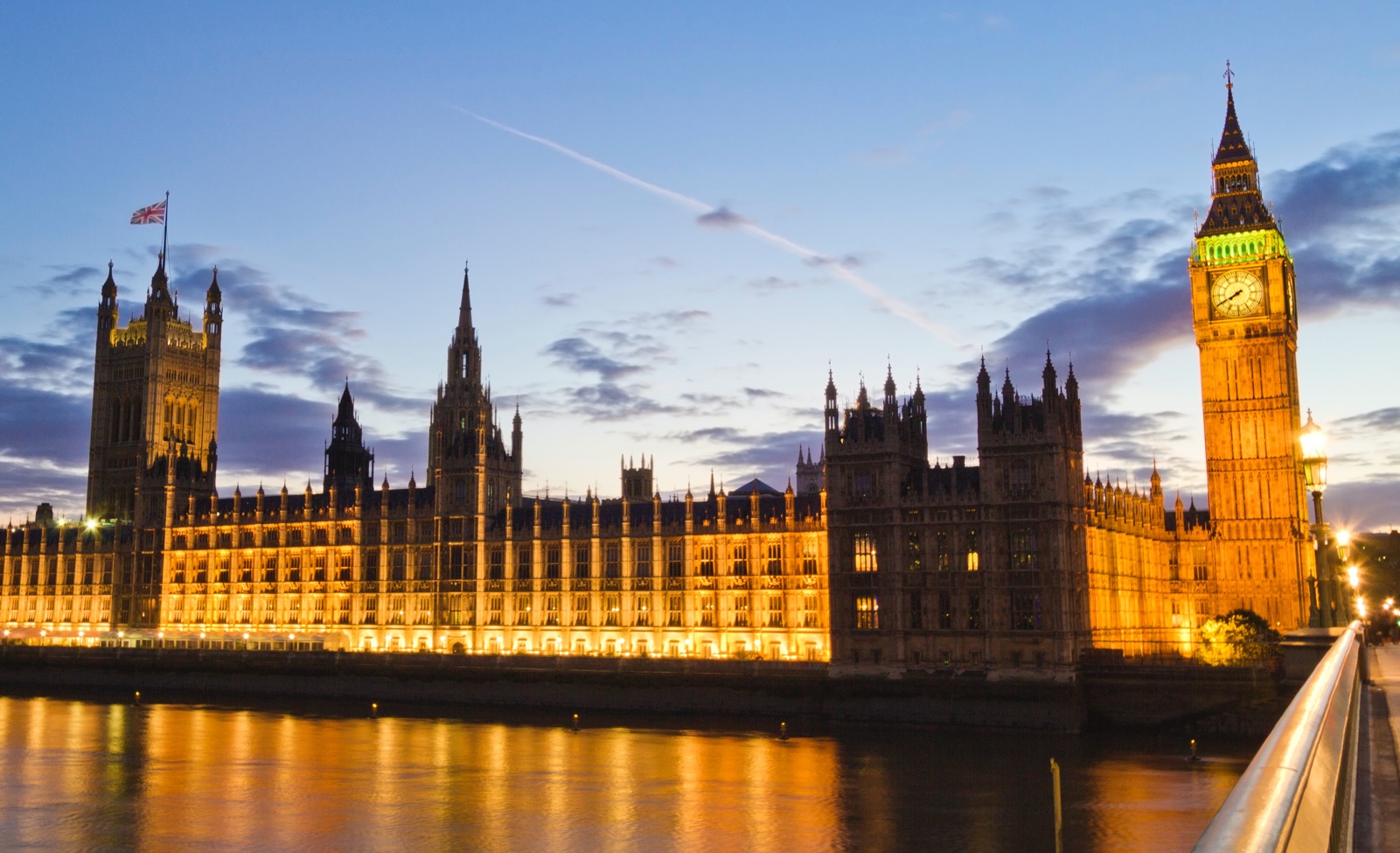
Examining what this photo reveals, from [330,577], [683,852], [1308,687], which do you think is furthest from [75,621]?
[1308,687]

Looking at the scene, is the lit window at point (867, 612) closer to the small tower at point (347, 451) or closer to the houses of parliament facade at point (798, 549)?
the houses of parliament facade at point (798, 549)

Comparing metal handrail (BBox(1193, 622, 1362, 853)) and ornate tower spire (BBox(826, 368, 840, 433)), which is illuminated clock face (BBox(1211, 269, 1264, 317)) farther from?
metal handrail (BBox(1193, 622, 1362, 853))

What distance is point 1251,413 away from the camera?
416 feet

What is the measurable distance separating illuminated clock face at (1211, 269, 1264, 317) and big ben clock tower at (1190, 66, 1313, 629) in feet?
0.29

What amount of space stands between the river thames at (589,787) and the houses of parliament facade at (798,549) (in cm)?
1366

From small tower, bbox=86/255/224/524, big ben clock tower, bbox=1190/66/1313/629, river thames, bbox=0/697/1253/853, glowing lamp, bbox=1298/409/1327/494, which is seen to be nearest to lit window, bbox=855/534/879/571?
river thames, bbox=0/697/1253/853

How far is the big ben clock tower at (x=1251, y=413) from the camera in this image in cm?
12356

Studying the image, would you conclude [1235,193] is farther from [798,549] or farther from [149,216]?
[149,216]

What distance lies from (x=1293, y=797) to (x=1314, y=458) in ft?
76.6

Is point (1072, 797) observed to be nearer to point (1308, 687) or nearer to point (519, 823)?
point (519, 823)

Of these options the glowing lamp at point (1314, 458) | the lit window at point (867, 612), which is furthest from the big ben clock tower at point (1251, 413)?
the glowing lamp at point (1314, 458)

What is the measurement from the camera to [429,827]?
57438mm

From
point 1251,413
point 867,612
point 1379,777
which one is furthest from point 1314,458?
point 1251,413

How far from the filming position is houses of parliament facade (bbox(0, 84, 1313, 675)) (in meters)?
98.3
